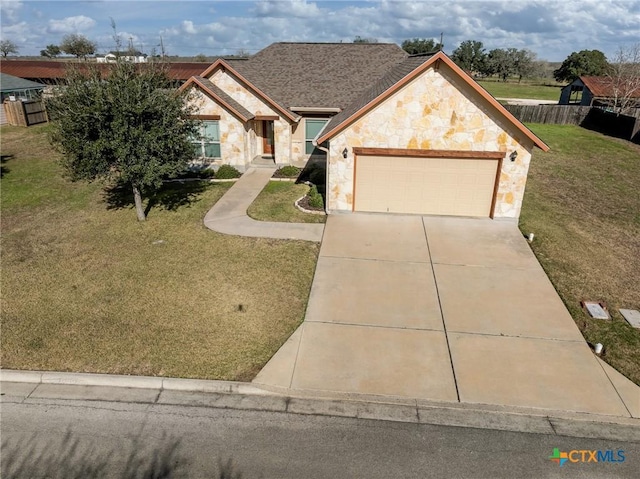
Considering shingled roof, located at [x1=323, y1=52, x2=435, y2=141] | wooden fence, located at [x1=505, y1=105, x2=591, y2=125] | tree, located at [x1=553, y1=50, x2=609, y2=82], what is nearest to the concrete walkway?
shingled roof, located at [x1=323, y1=52, x2=435, y2=141]

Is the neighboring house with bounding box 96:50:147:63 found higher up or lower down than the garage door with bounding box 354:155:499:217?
higher up

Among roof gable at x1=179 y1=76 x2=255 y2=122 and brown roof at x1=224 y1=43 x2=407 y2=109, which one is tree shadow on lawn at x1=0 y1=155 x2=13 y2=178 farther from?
brown roof at x1=224 y1=43 x2=407 y2=109

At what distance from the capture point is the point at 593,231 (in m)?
15.4

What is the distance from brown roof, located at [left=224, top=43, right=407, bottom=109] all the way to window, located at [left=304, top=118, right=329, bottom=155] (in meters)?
0.85

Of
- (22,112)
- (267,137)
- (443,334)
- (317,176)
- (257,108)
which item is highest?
(257,108)

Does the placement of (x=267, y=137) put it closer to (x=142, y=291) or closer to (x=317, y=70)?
(x=317, y=70)

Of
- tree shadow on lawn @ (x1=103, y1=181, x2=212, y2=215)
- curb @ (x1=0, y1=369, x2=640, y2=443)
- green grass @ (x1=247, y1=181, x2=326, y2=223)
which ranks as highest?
green grass @ (x1=247, y1=181, x2=326, y2=223)

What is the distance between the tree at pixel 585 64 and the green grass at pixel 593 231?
46.1 metres

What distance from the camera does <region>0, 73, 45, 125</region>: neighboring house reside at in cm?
3295

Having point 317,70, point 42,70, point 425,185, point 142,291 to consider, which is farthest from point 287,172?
point 42,70

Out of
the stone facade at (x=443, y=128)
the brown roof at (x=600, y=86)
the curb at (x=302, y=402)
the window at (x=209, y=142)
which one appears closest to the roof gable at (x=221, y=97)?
the window at (x=209, y=142)

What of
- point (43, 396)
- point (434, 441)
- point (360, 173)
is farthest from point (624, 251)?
point (43, 396)

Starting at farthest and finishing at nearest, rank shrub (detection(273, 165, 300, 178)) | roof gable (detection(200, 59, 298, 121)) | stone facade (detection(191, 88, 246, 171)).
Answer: roof gable (detection(200, 59, 298, 121)), shrub (detection(273, 165, 300, 178)), stone facade (detection(191, 88, 246, 171))

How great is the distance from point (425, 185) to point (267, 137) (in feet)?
38.3
